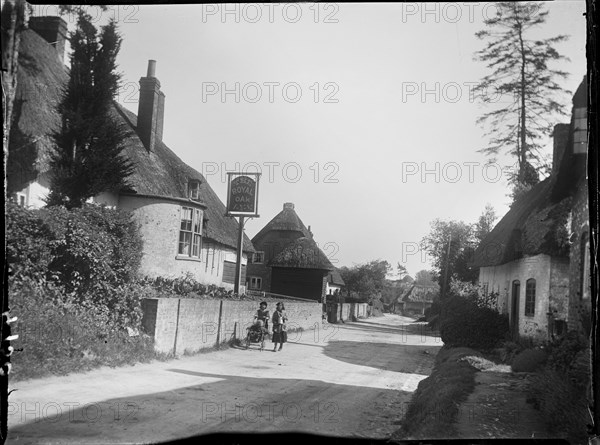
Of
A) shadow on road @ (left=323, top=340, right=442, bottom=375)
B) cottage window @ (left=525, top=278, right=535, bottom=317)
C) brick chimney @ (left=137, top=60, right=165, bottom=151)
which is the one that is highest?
brick chimney @ (left=137, top=60, right=165, bottom=151)

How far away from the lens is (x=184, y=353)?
473 inches

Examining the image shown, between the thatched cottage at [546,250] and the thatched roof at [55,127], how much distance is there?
679cm

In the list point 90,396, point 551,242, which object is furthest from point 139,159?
point 551,242

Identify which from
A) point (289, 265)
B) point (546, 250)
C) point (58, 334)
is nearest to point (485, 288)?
point (546, 250)

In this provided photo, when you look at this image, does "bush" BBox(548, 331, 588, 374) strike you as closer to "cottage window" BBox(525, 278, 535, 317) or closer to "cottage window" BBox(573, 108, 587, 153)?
"cottage window" BBox(573, 108, 587, 153)

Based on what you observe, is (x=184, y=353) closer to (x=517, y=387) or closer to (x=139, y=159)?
(x=139, y=159)

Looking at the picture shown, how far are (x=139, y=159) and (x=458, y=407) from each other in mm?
6099

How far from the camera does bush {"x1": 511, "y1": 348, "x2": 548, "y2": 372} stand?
1009cm

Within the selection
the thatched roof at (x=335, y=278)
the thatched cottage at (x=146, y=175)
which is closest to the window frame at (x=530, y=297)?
the thatched cottage at (x=146, y=175)

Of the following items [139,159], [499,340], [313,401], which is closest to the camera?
[139,159]

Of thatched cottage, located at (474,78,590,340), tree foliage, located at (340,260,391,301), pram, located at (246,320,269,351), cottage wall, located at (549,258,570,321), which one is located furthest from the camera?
tree foliage, located at (340,260,391,301)

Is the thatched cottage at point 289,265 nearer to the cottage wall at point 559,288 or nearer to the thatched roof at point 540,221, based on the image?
the thatched roof at point 540,221

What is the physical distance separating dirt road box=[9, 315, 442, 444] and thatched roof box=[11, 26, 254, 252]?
2952 mm

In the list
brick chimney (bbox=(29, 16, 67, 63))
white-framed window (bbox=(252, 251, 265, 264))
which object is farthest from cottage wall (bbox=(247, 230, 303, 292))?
brick chimney (bbox=(29, 16, 67, 63))
